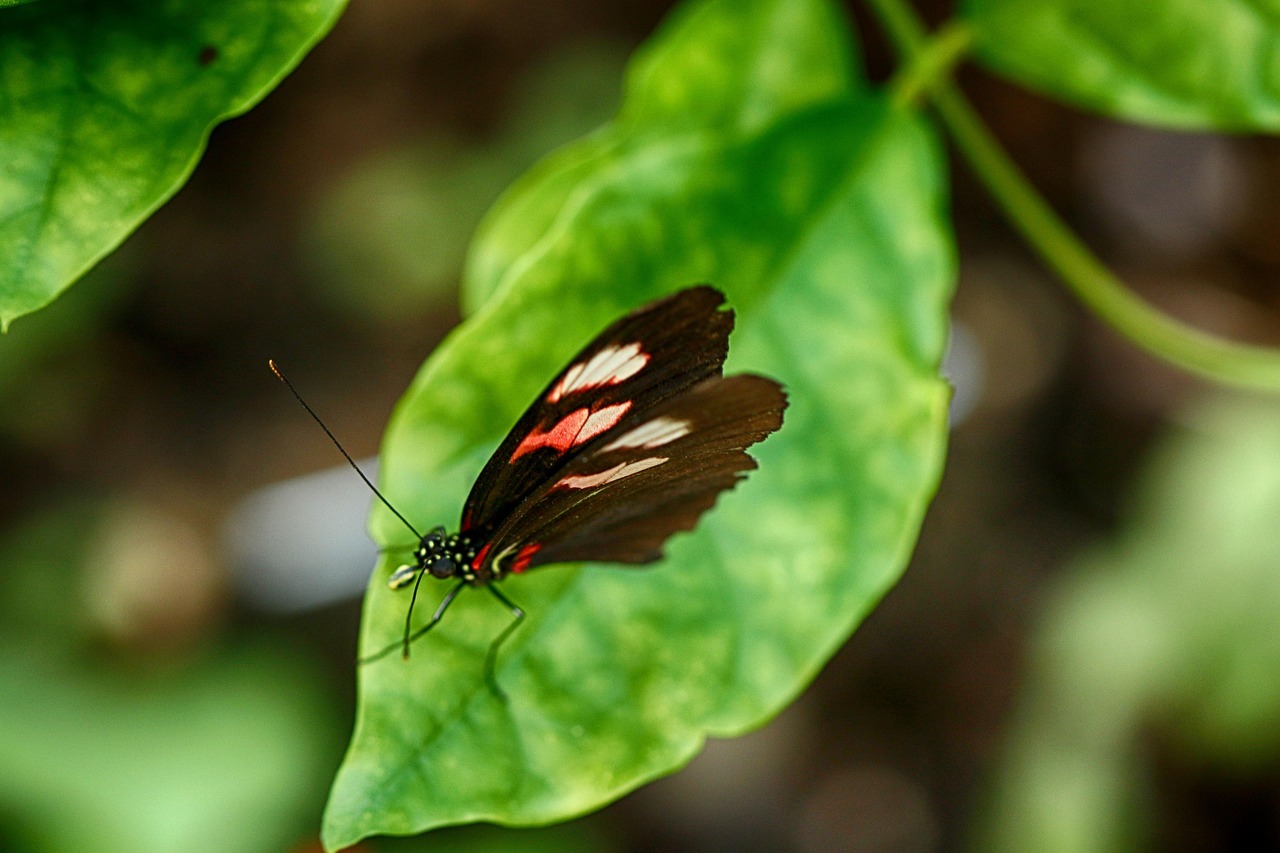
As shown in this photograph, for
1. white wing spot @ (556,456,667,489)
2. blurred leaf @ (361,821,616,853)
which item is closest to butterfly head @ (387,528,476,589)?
white wing spot @ (556,456,667,489)

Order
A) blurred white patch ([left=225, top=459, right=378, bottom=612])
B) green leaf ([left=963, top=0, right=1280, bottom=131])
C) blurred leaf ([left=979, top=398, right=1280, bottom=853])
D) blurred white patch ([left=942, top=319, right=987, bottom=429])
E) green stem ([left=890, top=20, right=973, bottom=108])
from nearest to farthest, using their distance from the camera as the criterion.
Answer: green leaf ([left=963, top=0, right=1280, bottom=131]) → green stem ([left=890, top=20, right=973, bottom=108]) → blurred leaf ([left=979, top=398, right=1280, bottom=853]) → blurred white patch ([left=225, top=459, right=378, bottom=612]) → blurred white patch ([left=942, top=319, right=987, bottom=429])

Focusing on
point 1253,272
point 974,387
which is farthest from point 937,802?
point 1253,272

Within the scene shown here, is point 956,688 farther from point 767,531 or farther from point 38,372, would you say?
point 38,372

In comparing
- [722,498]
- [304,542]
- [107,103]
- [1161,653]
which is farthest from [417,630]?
[1161,653]

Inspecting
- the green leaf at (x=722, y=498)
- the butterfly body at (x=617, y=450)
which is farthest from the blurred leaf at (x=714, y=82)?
the butterfly body at (x=617, y=450)

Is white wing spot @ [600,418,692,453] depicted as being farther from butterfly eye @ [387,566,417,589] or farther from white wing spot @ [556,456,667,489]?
butterfly eye @ [387,566,417,589]

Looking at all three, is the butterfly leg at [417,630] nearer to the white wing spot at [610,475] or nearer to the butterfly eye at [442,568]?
the butterfly eye at [442,568]
